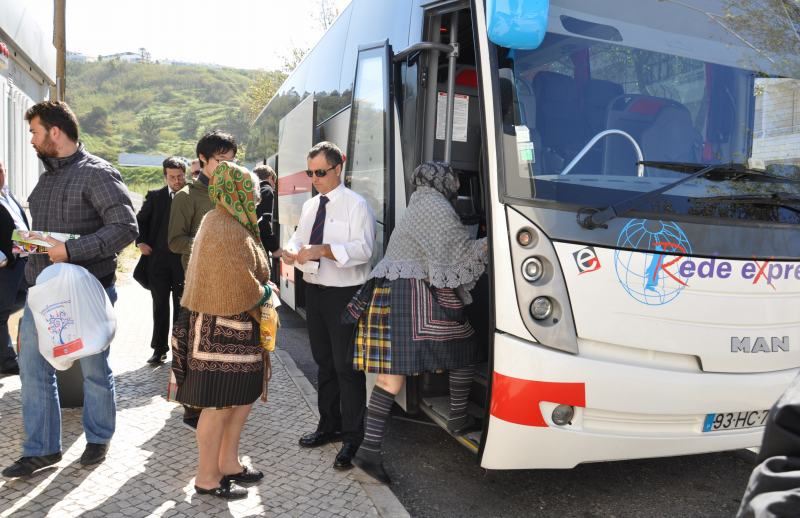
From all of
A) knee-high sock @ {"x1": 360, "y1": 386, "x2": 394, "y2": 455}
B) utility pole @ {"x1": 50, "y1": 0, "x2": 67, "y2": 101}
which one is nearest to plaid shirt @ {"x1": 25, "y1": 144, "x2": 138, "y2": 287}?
knee-high sock @ {"x1": 360, "y1": 386, "x2": 394, "y2": 455}

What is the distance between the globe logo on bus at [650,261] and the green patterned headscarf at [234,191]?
1.84 m

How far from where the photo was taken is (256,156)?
12961mm

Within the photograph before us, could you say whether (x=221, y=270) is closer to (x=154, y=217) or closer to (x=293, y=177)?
(x=154, y=217)

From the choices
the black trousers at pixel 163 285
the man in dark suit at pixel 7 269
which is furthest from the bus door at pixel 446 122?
the man in dark suit at pixel 7 269

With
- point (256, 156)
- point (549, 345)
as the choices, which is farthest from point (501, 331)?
point (256, 156)

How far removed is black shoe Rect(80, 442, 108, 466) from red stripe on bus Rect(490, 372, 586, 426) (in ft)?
7.74

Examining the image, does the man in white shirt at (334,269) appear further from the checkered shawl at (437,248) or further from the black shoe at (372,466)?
the checkered shawl at (437,248)

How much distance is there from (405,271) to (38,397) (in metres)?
2.19

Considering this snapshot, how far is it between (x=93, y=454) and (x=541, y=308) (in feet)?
8.92

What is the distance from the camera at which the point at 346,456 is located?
413 centimetres

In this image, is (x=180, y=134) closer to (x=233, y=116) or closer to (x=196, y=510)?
(x=233, y=116)

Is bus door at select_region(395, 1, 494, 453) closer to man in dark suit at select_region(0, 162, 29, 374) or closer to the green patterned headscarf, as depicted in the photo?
the green patterned headscarf

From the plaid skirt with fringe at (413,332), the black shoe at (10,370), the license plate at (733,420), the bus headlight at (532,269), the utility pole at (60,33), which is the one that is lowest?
the black shoe at (10,370)

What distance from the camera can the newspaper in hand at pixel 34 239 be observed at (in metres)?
3.76
